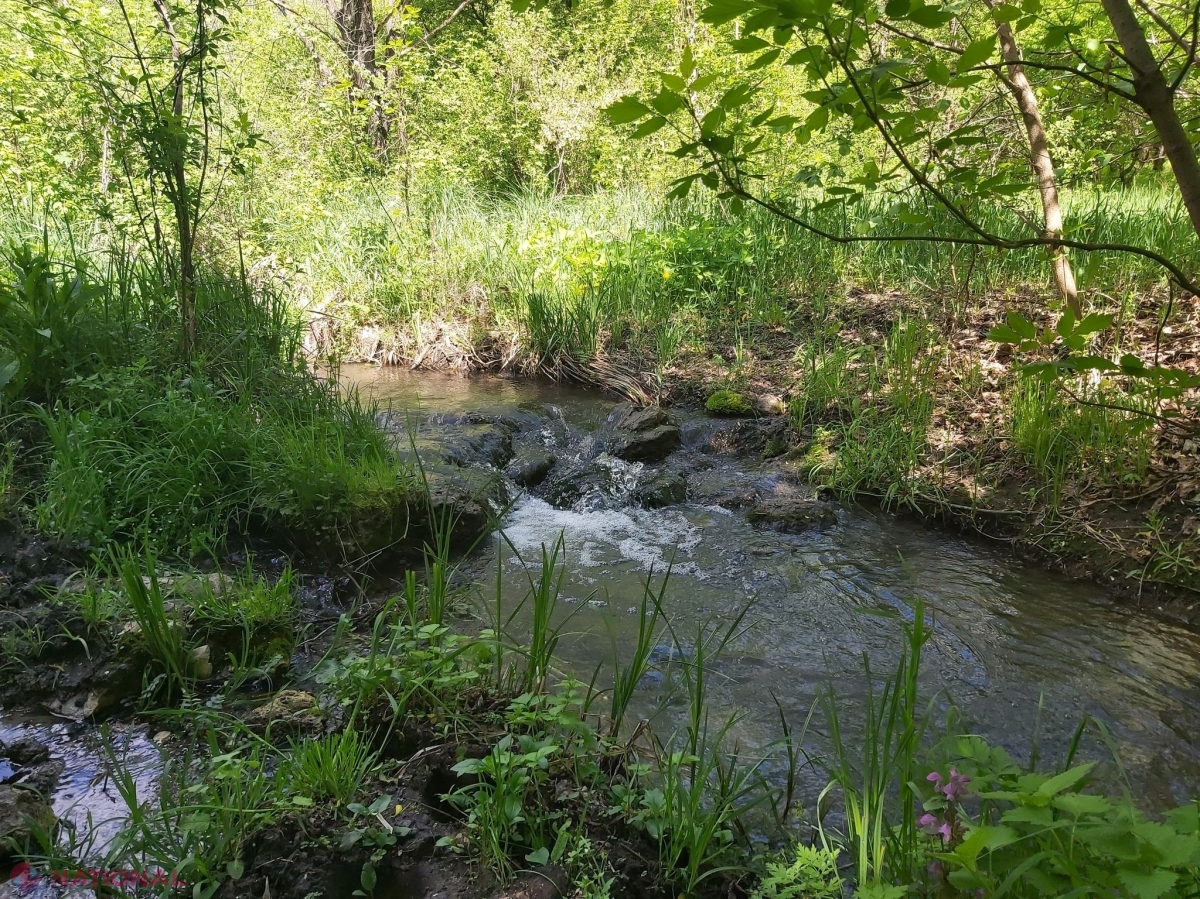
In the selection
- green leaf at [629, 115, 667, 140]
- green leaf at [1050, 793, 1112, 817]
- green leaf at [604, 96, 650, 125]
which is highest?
green leaf at [604, 96, 650, 125]

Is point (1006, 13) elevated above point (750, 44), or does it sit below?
above

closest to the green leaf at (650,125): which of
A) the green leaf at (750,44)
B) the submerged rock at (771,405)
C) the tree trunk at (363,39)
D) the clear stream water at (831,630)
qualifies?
the green leaf at (750,44)

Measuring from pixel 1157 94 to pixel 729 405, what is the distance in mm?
4511

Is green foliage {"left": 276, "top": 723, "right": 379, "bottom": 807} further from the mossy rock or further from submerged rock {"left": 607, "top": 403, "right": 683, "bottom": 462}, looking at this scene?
the mossy rock

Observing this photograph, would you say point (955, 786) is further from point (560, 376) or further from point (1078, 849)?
point (560, 376)

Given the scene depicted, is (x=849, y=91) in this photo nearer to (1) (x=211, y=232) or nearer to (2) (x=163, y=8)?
(2) (x=163, y=8)

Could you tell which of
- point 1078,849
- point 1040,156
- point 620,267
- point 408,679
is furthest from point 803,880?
point 620,267

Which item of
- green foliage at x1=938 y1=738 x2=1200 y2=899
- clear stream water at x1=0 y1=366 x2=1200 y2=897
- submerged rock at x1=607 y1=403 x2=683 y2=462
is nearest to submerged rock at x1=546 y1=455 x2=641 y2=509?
clear stream water at x1=0 y1=366 x2=1200 y2=897

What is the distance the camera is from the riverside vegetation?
151cm

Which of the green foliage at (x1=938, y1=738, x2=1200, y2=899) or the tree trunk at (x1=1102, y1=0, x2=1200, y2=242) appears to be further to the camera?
the tree trunk at (x1=1102, y1=0, x2=1200, y2=242)

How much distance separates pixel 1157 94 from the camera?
1216 mm

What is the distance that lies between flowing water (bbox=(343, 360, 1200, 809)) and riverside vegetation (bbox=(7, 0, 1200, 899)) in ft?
0.46

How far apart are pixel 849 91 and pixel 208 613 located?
105 inches

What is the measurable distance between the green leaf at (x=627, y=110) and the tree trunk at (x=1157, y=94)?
806 mm
